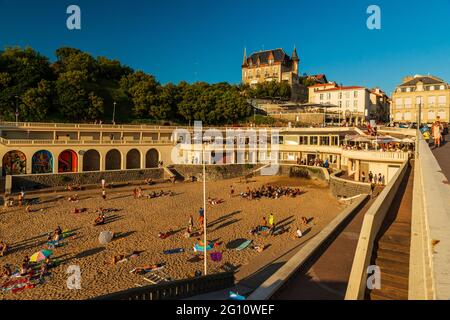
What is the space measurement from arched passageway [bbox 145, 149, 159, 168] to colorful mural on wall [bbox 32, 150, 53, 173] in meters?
15.3

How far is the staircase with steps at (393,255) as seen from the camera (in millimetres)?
7844

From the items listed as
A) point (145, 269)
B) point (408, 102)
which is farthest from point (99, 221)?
point (408, 102)

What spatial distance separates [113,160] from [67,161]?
741 cm

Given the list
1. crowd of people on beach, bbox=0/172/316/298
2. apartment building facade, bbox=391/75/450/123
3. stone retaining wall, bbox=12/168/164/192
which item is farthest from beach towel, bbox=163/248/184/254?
apartment building facade, bbox=391/75/450/123

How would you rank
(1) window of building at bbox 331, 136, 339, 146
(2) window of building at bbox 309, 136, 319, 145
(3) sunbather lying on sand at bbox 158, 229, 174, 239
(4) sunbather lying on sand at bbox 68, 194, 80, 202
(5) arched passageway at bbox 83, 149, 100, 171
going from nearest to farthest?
1. (3) sunbather lying on sand at bbox 158, 229, 174, 239
2. (4) sunbather lying on sand at bbox 68, 194, 80, 202
3. (5) arched passageway at bbox 83, 149, 100, 171
4. (1) window of building at bbox 331, 136, 339, 146
5. (2) window of building at bbox 309, 136, 319, 145

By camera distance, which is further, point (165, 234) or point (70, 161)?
point (70, 161)

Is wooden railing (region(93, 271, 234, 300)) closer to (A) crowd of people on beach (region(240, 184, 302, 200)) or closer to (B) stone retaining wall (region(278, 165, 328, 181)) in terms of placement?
(A) crowd of people on beach (region(240, 184, 302, 200))

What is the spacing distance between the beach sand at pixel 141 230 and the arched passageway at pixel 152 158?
1191 cm

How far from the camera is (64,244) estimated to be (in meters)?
23.3

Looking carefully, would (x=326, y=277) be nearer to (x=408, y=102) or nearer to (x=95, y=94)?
(x=95, y=94)

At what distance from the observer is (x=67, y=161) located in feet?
149

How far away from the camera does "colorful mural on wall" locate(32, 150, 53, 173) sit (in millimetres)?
41978

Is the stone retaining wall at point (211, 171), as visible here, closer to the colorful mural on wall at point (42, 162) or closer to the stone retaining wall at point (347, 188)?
the colorful mural on wall at point (42, 162)
